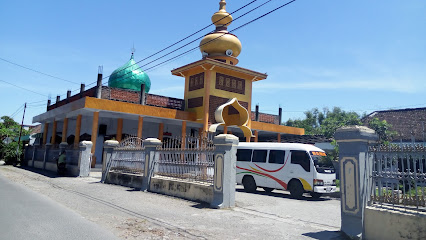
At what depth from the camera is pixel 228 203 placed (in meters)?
8.40

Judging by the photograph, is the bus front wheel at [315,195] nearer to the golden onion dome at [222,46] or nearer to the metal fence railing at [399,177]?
the metal fence railing at [399,177]

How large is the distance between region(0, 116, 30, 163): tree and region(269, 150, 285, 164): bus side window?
26979mm

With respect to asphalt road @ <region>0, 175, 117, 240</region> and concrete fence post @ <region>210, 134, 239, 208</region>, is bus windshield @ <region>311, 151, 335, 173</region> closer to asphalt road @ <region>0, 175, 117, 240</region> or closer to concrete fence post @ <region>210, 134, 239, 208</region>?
concrete fence post @ <region>210, 134, 239, 208</region>

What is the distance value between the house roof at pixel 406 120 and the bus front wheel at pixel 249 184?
598 inches

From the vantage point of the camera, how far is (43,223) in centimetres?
593

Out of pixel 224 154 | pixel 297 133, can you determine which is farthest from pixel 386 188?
pixel 297 133

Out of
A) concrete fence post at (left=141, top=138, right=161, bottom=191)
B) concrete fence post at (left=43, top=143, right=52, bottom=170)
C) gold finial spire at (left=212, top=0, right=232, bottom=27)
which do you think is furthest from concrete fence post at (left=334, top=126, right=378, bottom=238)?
concrete fence post at (left=43, top=143, right=52, bottom=170)

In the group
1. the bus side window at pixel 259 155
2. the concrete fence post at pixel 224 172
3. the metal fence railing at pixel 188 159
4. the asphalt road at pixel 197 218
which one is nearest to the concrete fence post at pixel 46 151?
the asphalt road at pixel 197 218

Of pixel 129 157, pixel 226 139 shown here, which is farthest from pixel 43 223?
pixel 129 157

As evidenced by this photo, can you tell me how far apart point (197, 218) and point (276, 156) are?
20.3 feet

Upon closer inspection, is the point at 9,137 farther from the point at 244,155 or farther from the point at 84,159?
the point at 244,155

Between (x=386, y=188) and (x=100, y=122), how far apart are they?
2105 centimetres

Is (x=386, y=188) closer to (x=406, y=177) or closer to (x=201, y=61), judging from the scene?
(x=406, y=177)

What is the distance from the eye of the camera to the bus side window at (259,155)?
12.8 meters
